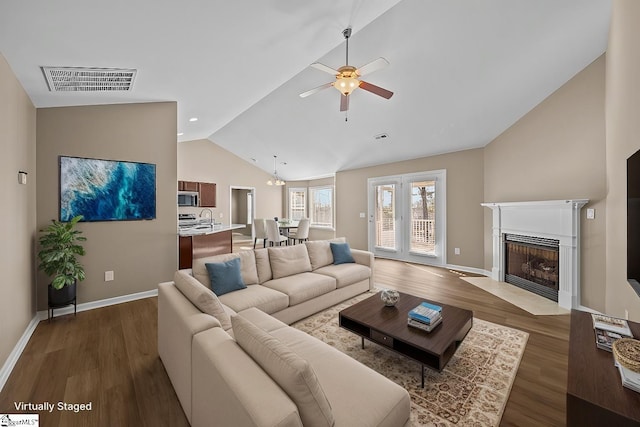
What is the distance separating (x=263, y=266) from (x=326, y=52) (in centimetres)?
272

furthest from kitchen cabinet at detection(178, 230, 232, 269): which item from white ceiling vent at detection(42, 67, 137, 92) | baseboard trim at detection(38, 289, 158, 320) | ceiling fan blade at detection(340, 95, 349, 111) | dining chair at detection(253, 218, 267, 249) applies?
ceiling fan blade at detection(340, 95, 349, 111)

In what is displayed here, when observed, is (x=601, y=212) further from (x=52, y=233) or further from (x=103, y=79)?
(x=52, y=233)

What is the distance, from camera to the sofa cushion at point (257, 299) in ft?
7.81

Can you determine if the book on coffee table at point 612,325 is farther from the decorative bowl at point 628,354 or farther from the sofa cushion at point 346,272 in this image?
the sofa cushion at point 346,272

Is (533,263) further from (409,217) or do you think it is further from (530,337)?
(409,217)

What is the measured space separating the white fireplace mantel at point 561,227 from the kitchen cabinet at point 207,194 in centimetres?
703

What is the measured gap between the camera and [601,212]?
120 inches

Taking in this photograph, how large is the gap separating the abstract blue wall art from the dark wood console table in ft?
14.6

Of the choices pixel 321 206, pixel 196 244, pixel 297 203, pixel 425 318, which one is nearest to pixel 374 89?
pixel 425 318

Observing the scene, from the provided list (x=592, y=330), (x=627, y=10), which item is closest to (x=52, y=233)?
(x=592, y=330)

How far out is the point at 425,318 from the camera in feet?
6.69

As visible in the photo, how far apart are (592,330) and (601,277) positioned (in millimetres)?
2249

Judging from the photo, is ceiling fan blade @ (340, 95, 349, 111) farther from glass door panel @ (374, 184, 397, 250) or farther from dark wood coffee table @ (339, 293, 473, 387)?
glass door panel @ (374, 184, 397, 250)

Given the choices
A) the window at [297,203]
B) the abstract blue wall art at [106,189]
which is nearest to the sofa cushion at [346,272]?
the abstract blue wall art at [106,189]
